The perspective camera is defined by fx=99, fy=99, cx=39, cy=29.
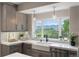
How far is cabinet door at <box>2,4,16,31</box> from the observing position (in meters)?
3.15

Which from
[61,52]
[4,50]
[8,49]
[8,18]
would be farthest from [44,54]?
[8,18]

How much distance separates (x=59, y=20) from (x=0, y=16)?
1922 mm

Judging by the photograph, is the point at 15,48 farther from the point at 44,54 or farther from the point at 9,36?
the point at 44,54

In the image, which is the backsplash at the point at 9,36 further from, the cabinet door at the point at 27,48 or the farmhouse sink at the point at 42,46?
the farmhouse sink at the point at 42,46

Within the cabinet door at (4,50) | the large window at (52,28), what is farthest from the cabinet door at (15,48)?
the large window at (52,28)

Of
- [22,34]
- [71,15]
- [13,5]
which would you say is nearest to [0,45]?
[22,34]

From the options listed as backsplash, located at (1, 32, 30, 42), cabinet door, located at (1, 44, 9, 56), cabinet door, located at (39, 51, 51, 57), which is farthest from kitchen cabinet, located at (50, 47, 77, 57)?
backsplash, located at (1, 32, 30, 42)

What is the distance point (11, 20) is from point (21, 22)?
19.3 inches

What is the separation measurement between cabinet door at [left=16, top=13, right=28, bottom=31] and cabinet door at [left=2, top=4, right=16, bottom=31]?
20 cm

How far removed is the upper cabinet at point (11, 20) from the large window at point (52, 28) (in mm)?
625

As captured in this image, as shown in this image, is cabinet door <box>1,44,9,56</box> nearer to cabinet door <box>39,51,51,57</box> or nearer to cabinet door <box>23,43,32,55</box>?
cabinet door <box>23,43,32,55</box>

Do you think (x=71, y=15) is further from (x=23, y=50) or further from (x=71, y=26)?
(x=23, y=50)

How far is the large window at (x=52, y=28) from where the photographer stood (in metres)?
3.26

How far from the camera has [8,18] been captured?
10.6 ft
